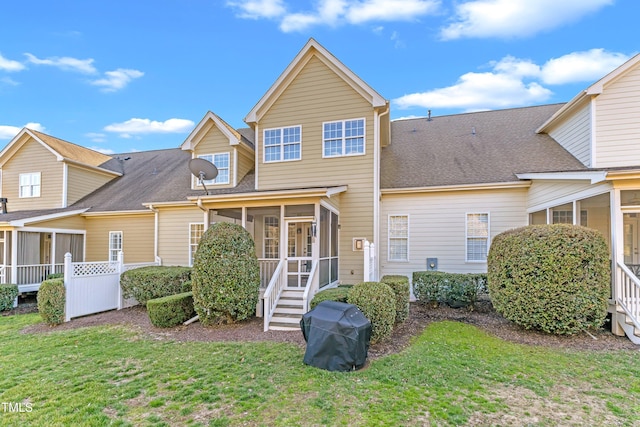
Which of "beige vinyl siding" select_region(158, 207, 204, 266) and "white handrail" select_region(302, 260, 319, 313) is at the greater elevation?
"beige vinyl siding" select_region(158, 207, 204, 266)

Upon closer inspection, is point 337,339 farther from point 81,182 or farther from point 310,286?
point 81,182

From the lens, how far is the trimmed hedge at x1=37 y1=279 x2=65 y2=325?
873 centimetres

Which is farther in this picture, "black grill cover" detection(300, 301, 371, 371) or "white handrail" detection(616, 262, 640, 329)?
"white handrail" detection(616, 262, 640, 329)

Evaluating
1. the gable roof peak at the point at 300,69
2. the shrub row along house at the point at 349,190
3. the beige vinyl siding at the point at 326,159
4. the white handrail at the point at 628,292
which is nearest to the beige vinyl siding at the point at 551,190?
the shrub row along house at the point at 349,190

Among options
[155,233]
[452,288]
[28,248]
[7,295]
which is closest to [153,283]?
[155,233]

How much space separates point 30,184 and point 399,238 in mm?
17878

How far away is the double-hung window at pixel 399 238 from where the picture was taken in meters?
11.5

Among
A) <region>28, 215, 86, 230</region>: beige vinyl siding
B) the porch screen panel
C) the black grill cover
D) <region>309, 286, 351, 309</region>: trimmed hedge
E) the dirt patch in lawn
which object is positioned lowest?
the dirt patch in lawn

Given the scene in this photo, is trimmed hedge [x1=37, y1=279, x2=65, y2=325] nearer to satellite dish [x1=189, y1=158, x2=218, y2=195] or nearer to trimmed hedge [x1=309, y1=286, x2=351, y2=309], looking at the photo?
satellite dish [x1=189, y1=158, x2=218, y2=195]

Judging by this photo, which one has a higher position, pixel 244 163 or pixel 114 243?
pixel 244 163

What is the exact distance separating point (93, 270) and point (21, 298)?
5.77m

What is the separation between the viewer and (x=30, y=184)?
15.6 meters

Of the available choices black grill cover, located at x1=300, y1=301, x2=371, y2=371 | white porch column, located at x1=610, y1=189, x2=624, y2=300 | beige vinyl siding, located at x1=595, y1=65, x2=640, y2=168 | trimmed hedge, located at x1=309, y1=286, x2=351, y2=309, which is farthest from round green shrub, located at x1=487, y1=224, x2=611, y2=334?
beige vinyl siding, located at x1=595, y1=65, x2=640, y2=168

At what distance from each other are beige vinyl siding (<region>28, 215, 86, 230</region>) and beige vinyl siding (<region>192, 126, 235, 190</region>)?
650 cm
